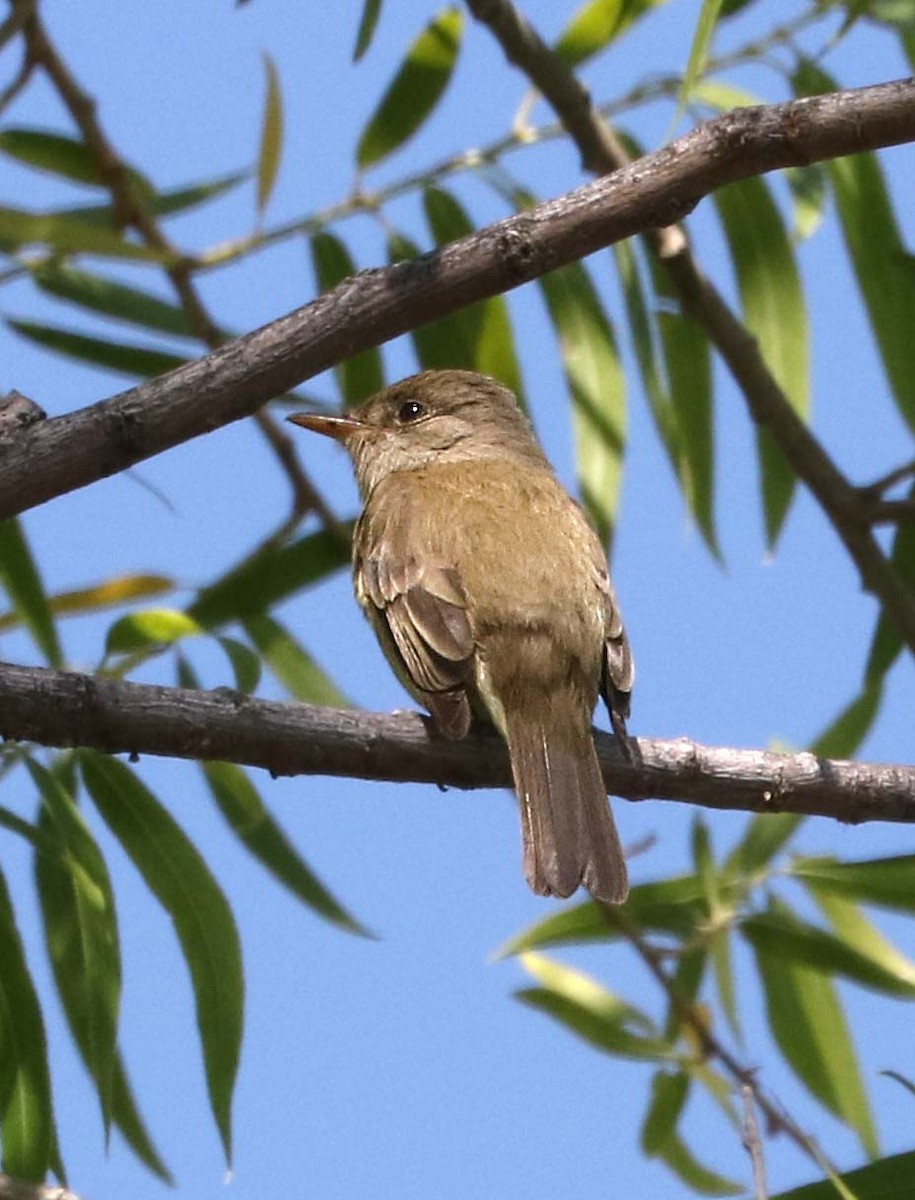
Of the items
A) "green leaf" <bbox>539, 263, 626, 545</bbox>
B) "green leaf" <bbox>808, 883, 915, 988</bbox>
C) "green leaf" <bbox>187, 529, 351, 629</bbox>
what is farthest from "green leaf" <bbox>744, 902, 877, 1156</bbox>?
"green leaf" <bbox>187, 529, 351, 629</bbox>

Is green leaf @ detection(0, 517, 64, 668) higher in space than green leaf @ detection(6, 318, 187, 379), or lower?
lower

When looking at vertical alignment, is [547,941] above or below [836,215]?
below

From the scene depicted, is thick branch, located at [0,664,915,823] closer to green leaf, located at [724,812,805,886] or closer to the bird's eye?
green leaf, located at [724,812,805,886]

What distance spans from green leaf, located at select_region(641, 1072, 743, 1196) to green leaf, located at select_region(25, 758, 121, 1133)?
1442 millimetres

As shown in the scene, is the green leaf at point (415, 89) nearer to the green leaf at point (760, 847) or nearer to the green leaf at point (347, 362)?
the green leaf at point (347, 362)

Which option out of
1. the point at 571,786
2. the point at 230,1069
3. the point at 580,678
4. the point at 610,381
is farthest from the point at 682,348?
the point at 230,1069

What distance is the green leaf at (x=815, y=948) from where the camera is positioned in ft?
15.2

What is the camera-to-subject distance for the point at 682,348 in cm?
574

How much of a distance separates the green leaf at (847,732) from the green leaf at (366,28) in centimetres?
191

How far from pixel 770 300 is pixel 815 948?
1952 mm

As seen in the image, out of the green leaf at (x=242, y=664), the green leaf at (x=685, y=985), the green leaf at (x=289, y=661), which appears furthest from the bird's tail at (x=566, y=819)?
the green leaf at (x=289, y=661)

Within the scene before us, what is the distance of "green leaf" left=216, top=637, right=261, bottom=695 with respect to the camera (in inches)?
169

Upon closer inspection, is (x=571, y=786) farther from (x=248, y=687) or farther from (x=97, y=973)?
(x=97, y=973)

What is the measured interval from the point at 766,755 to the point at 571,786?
1.92 ft
